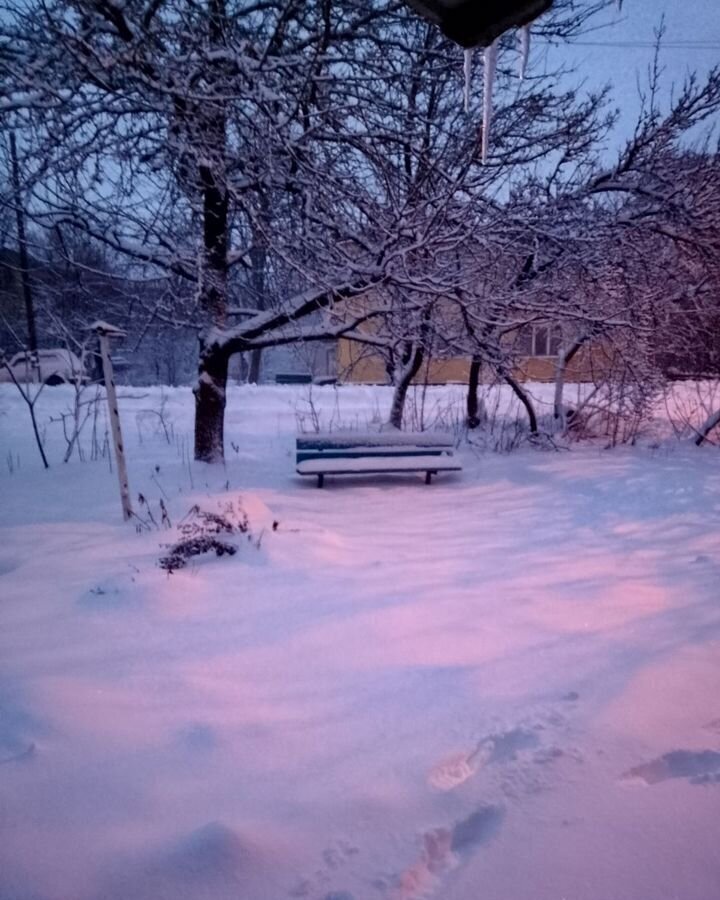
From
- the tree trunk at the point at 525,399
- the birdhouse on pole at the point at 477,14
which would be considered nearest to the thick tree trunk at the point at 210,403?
the tree trunk at the point at 525,399

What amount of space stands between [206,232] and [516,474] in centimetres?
511

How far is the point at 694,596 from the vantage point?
3.68 meters

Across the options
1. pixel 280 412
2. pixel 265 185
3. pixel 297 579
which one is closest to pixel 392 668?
pixel 297 579

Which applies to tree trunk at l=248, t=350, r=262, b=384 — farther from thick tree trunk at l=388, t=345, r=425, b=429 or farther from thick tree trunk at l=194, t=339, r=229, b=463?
thick tree trunk at l=194, t=339, r=229, b=463

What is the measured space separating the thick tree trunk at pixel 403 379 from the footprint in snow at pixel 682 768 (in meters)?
7.78

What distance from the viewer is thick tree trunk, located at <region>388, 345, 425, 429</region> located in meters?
9.88

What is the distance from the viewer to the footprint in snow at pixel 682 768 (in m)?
2.03

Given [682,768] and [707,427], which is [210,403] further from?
[707,427]

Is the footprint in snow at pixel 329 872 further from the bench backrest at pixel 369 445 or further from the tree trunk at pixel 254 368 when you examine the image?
the tree trunk at pixel 254 368

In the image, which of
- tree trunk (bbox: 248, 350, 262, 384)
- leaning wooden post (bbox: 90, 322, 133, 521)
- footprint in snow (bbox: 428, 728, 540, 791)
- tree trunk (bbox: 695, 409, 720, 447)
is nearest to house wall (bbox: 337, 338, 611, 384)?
tree trunk (bbox: 695, 409, 720, 447)

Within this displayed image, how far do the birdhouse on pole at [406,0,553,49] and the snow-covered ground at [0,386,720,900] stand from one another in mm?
2379

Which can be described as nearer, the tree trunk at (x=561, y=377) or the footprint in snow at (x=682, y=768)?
the footprint in snow at (x=682, y=768)

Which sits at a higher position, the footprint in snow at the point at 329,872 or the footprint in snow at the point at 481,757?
the footprint in snow at the point at 481,757

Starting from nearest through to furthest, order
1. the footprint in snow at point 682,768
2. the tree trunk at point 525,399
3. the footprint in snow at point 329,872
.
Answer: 1. the footprint in snow at point 329,872
2. the footprint in snow at point 682,768
3. the tree trunk at point 525,399
